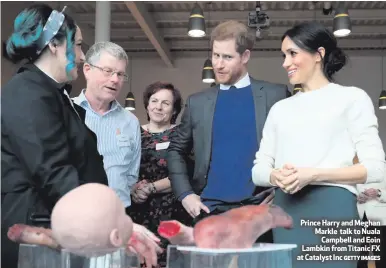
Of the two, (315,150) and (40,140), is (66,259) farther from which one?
(315,150)

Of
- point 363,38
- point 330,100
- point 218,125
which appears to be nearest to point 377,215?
point 330,100

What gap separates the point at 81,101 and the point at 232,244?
1.01 metres

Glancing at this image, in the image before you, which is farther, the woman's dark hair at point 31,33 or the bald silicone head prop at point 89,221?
the woman's dark hair at point 31,33

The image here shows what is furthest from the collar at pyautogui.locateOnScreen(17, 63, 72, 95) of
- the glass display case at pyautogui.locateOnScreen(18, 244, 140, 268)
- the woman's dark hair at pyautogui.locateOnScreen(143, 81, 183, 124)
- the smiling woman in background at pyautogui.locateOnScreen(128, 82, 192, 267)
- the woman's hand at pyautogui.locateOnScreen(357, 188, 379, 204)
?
the woman's dark hair at pyautogui.locateOnScreen(143, 81, 183, 124)

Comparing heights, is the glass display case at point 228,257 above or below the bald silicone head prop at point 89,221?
below

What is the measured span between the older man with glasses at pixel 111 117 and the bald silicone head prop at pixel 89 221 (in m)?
0.71

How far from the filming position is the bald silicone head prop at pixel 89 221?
2.40ft

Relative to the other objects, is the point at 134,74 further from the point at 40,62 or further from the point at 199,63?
the point at 40,62

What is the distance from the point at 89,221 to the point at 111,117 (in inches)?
38.9

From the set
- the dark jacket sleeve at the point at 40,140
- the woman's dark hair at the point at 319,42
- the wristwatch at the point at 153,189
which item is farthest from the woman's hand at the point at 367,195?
the wristwatch at the point at 153,189

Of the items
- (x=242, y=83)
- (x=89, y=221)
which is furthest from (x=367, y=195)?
(x=89, y=221)

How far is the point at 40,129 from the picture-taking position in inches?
36.4

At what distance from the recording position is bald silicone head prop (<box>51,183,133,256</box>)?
2.40 feet

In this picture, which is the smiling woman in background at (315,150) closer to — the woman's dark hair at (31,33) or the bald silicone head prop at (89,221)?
the bald silicone head prop at (89,221)
